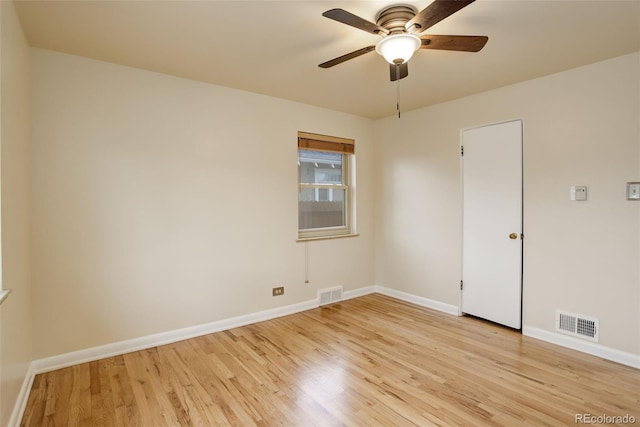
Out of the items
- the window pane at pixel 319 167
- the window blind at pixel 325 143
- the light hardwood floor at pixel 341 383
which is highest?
the window blind at pixel 325 143

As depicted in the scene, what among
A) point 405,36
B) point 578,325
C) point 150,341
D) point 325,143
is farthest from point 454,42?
point 150,341

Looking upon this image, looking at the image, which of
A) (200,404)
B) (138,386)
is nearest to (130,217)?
(138,386)

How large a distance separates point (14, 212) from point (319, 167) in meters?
3.03

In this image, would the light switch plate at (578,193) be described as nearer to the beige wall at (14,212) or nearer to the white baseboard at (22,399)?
the beige wall at (14,212)

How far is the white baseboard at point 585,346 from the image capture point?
2.66 m

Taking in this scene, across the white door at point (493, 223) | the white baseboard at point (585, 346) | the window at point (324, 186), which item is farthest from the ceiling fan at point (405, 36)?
the white baseboard at point (585, 346)

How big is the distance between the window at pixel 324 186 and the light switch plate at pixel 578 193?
2.49 m

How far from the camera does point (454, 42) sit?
6.58 ft

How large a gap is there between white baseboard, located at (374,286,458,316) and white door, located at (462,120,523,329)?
15cm

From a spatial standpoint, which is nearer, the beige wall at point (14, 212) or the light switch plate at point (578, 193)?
the beige wall at point (14, 212)

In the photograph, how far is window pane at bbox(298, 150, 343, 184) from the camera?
414 cm

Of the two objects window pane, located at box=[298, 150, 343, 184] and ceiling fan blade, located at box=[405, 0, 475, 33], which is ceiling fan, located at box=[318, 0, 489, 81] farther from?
window pane, located at box=[298, 150, 343, 184]

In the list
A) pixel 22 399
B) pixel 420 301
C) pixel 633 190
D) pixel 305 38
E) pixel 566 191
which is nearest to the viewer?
pixel 22 399

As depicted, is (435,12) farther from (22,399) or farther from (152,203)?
(22,399)
